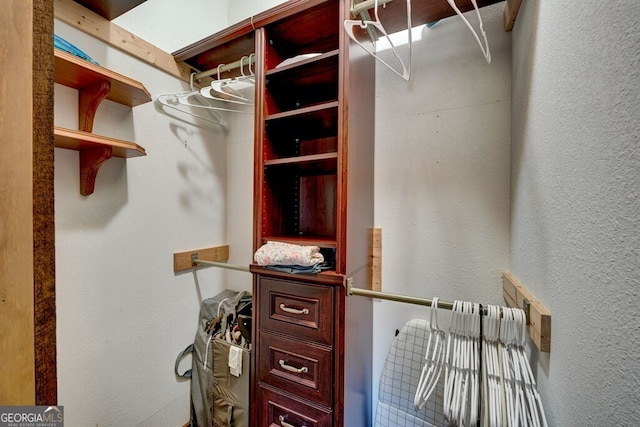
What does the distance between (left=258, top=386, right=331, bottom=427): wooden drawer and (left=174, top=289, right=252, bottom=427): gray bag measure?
0.53ft

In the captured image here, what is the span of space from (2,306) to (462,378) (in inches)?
43.3

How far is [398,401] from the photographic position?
1.16m

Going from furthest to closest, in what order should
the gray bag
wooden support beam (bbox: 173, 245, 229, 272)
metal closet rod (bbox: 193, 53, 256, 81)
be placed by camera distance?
1. wooden support beam (bbox: 173, 245, 229, 272)
2. metal closet rod (bbox: 193, 53, 256, 81)
3. the gray bag

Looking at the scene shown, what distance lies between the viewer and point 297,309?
1134 mm

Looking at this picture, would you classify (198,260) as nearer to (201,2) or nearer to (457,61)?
(201,2)

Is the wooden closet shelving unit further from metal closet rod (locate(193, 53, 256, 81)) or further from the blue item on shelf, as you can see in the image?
the blue item on shelf

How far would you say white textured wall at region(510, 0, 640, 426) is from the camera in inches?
15.5

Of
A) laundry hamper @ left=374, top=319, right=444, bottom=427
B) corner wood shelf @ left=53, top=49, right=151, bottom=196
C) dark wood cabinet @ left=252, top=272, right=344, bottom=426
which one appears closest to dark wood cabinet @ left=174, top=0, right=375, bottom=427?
dark wood cabinet @ left=252, top=272, right=344, bottom=426

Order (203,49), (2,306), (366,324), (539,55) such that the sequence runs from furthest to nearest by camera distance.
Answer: (203,49) → (366,324) → (539,55) → (2,306)

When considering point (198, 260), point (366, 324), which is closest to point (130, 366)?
point (198, 260)

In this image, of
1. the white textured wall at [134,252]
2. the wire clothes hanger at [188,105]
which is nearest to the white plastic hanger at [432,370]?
the white textured wall at [134,252]

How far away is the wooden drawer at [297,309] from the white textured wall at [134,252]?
75 cm

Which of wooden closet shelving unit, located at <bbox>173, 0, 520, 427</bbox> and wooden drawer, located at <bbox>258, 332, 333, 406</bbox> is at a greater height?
wooden closet shelving unit, located at <bbox>173, 0, 520, 427</bbox>

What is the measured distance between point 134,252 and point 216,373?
0.82 metres
